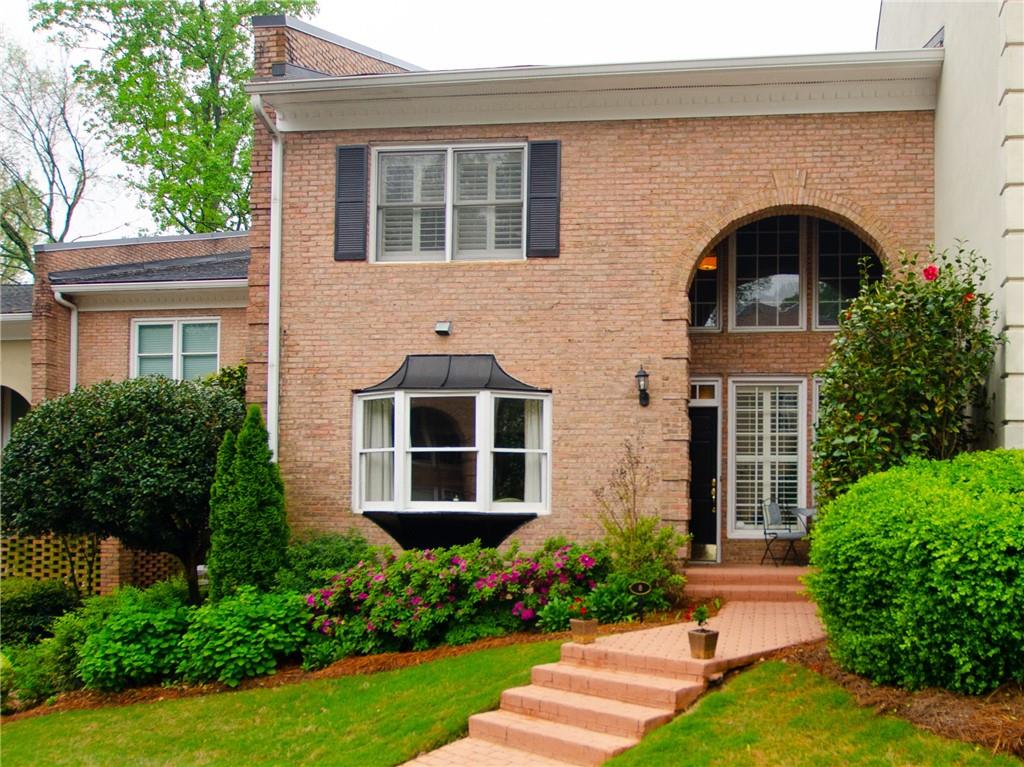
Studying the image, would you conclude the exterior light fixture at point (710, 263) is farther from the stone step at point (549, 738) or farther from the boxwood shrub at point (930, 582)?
the stone step at point (549, 738)

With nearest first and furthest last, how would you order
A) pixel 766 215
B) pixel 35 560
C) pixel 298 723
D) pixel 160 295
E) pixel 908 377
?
pixel 298 723
pixel 908 377
pixel 766 215
pixel 35 560
pixel 160 295

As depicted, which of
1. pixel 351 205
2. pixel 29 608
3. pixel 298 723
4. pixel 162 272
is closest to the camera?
pixel 298 723

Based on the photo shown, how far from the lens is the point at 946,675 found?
774 cm

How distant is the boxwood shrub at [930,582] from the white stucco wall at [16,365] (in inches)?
664

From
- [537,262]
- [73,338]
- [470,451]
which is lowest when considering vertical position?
[470,451]

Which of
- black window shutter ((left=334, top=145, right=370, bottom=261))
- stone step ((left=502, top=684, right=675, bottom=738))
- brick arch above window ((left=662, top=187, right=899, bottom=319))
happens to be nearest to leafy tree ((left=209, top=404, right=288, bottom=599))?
black window shutter ((left=334, top=145, right=370, bottom=261))

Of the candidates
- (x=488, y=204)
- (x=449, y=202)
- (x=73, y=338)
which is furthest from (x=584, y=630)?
(x=73, y=338)

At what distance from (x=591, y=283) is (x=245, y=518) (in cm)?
512

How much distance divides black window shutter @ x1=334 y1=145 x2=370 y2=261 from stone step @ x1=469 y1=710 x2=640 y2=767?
6.87m

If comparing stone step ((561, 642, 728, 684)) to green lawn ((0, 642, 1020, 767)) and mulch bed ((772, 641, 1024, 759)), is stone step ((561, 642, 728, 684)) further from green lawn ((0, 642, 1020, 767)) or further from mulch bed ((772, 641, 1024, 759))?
mulch bed ((772, 641, 1024, 759))

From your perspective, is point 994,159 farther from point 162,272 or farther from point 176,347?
point 162,272

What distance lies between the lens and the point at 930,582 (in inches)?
297

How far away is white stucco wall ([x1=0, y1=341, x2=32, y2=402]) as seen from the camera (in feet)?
68.0

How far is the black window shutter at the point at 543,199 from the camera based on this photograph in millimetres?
A: 13609
